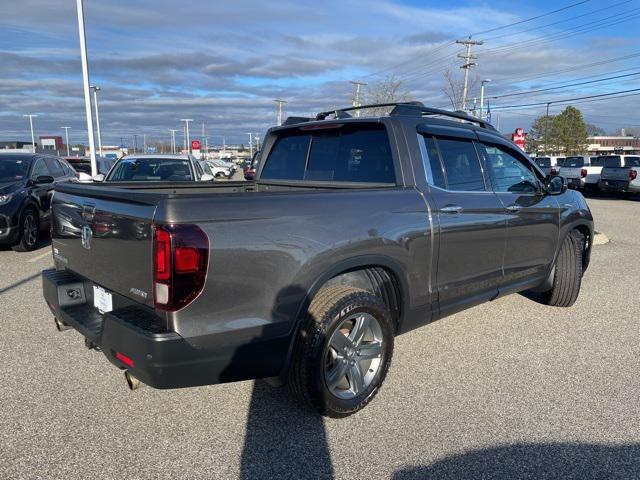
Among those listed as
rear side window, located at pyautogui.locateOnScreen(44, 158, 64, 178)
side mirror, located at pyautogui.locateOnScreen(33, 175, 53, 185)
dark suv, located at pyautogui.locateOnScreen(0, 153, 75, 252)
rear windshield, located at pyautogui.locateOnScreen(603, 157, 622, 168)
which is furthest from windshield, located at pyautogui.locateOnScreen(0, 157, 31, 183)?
rear windshield, located at pyautogui.locateOnScreen(603, 157, 622, 168)

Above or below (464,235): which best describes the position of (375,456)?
below

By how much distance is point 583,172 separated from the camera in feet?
75.7

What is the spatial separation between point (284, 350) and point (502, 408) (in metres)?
1.57

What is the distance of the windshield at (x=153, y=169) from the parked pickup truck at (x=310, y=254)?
5970mm

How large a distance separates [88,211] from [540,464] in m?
2.98

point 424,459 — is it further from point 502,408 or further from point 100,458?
point 100,458

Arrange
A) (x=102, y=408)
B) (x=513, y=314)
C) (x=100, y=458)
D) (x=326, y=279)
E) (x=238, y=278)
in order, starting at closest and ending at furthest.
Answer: (x=238, y=278)
(x=100, y=458)
(x=326, y=279)
(x=102, y=408)
(x=513, y=314)

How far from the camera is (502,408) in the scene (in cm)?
336

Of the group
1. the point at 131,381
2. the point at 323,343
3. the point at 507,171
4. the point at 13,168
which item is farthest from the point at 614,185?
the point at 131,381

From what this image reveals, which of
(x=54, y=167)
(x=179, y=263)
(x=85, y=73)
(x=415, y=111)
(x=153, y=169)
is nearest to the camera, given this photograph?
(x=179, y=263)

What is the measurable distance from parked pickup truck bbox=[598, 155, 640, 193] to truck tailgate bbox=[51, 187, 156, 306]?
21516 mm

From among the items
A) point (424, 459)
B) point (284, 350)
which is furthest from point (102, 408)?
point (424, 459)

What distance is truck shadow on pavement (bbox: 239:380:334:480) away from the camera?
8.87 ft

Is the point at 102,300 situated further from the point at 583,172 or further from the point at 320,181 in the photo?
the point at 583,172
